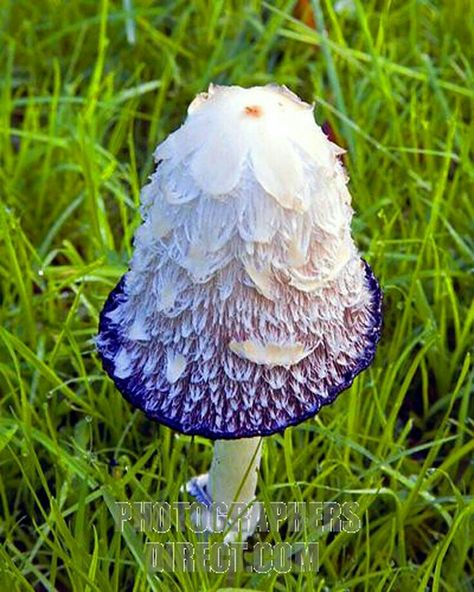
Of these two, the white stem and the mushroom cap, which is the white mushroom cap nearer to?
the mushroom cap

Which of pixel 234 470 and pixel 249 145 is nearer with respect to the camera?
pixel 249 145

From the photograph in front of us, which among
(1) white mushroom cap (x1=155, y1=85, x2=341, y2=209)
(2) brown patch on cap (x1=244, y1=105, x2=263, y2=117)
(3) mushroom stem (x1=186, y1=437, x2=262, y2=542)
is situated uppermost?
(2) brown patch on cap (x1=244, y1=105, x2=263, y2=117)

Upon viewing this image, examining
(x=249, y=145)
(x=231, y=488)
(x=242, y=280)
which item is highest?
(x=249, y=145)

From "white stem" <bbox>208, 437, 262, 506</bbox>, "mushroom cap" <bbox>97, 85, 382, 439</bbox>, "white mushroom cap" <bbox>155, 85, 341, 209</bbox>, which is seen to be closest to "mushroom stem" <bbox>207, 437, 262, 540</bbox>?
"white stem" <bbox>208, 437, 262, 506</bbox>

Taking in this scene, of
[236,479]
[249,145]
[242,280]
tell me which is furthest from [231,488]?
[249,145]

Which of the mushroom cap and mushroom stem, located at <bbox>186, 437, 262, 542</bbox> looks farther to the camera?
mushroom stem, located at <bbox>186, 437, 262, 542</bbox>

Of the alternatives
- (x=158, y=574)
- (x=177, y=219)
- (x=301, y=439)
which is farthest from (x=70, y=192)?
(x=177, y=219)

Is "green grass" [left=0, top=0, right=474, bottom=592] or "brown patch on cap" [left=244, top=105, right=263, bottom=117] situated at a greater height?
"brown patch on cap" [left=244, top=105, right=263, bottom=117]

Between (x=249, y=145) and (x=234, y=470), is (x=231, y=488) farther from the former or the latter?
(x=249, y=145)

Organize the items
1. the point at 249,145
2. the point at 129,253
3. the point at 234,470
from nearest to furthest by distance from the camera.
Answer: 1. the point at 249,145
2. the point at 234,470
3. the point at 129,253
